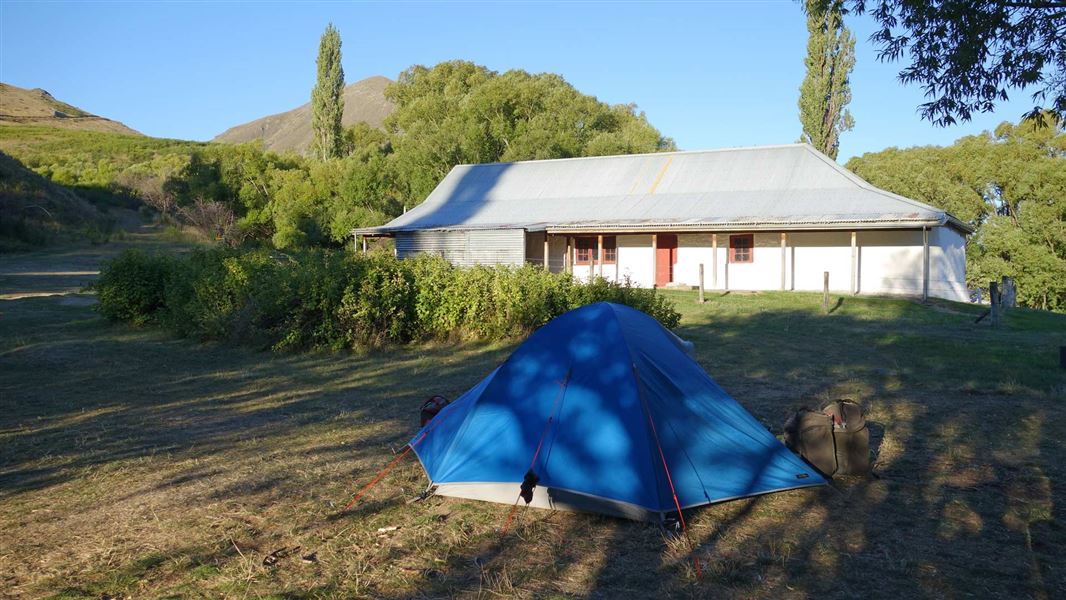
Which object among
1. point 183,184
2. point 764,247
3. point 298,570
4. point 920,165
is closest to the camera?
point 298,570

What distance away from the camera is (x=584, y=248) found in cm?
2845

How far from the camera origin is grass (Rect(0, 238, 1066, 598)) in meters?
4.17

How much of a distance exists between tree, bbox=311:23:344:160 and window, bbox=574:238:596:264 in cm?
2916

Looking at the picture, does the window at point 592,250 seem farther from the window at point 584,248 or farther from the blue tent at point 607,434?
the blue tent at point 607,434

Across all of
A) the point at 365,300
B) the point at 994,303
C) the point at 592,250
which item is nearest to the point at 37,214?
the point at 592,250

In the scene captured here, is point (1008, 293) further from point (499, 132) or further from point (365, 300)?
point (499, 132)

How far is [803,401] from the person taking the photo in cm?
866

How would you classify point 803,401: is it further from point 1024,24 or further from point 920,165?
point 920,165

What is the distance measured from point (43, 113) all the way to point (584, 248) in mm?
83561

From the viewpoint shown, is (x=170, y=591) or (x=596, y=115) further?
(x=596, y=115)

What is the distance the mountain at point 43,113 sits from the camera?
84125 mm

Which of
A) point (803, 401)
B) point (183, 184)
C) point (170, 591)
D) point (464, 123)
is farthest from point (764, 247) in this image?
point (183, 184)

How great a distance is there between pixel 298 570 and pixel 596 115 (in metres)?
44.4

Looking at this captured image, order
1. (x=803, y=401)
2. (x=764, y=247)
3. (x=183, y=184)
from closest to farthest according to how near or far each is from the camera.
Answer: (x=803, y=401)
(x=764, y=247)
(x=183, y=184)
